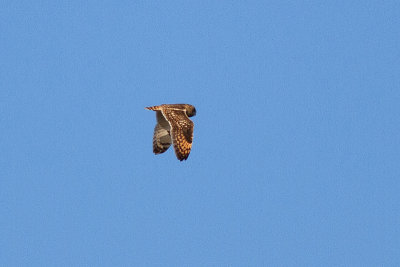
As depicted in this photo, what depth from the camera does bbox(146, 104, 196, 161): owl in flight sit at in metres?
58.0

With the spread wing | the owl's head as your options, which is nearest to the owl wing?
the owl's head

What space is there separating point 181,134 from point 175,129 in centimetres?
52

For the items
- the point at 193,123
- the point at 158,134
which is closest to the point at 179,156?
the point at 193,123

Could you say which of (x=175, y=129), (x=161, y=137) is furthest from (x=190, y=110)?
(x=175, y=129)

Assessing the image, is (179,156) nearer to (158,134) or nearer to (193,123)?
(193,123)

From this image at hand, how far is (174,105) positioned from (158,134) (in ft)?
11.3

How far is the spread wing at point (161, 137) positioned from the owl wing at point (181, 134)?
12.0 feet

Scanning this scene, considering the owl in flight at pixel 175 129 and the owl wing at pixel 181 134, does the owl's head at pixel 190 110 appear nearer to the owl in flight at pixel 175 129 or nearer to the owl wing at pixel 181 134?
the owl in flight at pixel 175 129

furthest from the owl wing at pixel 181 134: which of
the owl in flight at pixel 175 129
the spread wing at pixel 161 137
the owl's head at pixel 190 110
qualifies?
the spread wing at pixel 161 137

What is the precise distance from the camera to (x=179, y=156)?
57.7 m

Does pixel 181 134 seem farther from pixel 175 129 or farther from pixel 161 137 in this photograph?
pixel 161 137

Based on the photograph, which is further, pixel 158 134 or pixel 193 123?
pixel 158 134

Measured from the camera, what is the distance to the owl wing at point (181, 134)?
57.9 meters

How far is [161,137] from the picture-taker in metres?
64.1
